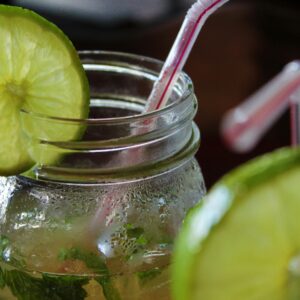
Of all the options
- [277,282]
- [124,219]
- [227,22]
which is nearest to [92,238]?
[124,219]

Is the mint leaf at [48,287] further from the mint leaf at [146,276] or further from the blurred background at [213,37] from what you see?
the blurred background at [213,37]

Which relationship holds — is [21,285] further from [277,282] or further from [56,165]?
[277,282]

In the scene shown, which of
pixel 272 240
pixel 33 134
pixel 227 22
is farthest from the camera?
pixel 227 22

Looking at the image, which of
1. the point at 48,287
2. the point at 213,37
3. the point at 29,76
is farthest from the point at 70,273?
the point at 213,37

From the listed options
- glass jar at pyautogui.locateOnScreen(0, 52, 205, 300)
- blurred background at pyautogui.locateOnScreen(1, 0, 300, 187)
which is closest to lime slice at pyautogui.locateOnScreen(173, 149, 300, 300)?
glass jar at pyautogui.locateOnScreen(0, 52, 205, 300)

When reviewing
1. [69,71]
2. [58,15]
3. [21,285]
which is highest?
[69,71]

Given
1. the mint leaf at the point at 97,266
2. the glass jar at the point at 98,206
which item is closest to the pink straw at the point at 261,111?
the glass jar at the point at 98,206

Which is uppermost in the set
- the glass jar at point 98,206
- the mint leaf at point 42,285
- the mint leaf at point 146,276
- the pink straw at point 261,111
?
the pink straw at point 261,111

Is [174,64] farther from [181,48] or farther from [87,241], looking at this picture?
[87,241]
